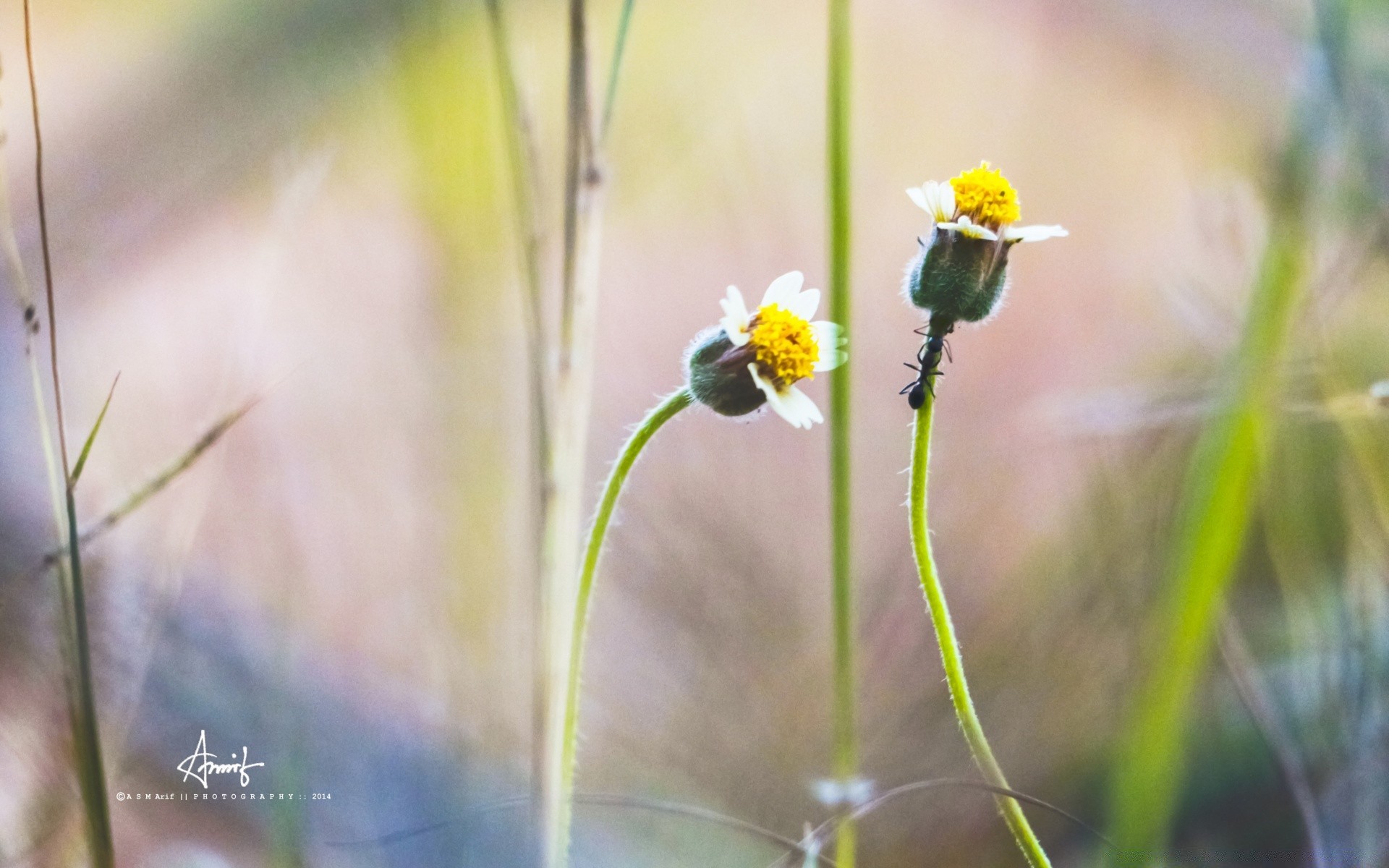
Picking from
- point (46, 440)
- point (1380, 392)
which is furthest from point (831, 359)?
point (46, 440)

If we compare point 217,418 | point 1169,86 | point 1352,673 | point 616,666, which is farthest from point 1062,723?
point 217,418

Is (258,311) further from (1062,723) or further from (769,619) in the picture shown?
(1062,723)

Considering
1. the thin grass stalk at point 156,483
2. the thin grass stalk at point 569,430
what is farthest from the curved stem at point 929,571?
the thin grass stalk at point 156,483

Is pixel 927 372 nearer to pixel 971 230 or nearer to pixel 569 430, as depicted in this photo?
pixel 971 230

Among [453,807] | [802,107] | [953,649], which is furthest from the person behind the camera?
[802,107]

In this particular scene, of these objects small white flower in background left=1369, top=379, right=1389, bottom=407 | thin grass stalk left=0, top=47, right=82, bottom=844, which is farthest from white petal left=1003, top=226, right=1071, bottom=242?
thin grass stalk left=0, top=47, right=82, bottom=844

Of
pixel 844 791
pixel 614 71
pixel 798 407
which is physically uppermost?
pixel 614 71
